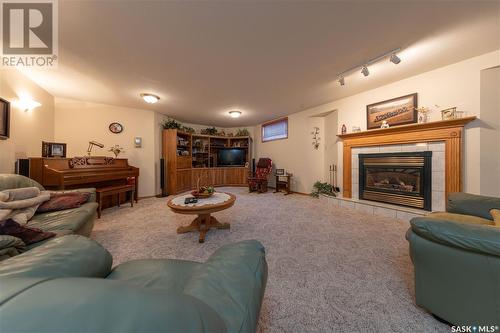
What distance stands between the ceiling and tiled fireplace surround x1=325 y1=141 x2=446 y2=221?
46.8 inches

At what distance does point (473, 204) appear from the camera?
1.74 meters

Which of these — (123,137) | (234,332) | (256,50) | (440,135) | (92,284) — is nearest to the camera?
(92,284)

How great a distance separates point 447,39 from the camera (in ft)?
6.97

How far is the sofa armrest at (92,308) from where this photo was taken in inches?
9.6

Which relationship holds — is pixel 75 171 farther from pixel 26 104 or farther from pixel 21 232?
pixel 21 232

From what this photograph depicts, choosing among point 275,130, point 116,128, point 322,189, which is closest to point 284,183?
point 322,189

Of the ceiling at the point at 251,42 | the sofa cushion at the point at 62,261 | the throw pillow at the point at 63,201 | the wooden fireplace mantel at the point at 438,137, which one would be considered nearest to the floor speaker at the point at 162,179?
the ceiling at the point at 251,42

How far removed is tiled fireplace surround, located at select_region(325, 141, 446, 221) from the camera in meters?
2.85

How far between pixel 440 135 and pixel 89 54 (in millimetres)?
5017

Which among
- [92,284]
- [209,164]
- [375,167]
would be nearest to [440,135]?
[375,167]

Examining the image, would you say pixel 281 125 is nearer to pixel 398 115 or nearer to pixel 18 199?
pixel 398 115

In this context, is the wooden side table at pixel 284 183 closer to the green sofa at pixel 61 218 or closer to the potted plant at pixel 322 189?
the potted plant at pixel 322 189

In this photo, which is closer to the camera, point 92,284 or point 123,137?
point 92,284

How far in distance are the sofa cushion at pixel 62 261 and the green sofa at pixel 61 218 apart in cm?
98
